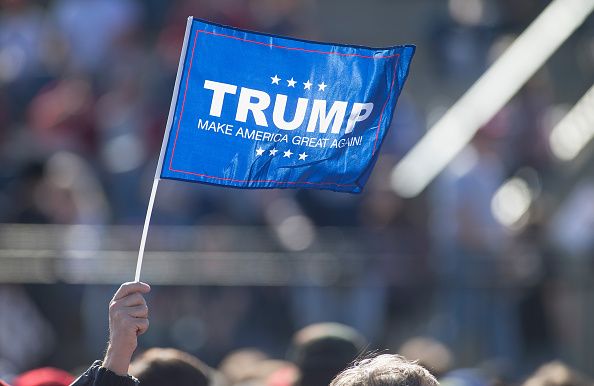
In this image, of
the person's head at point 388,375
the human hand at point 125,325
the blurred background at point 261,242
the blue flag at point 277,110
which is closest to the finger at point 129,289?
the human hand at point 125,325

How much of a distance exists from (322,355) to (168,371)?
1197 millimetres

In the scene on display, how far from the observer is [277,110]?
15.8ft

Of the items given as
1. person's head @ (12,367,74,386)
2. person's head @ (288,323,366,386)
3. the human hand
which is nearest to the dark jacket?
the human hand

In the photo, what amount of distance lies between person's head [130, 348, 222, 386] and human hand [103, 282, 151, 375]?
736 millimetres

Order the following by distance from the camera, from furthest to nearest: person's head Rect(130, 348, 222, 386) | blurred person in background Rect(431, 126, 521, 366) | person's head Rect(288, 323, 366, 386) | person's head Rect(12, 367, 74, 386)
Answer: blurred person in background Rect(431, 126, 521, 366) → person's head Rect(288, 323, 366, 386) → person's head Rect(12, 367, 74, 386) → person's head Rect(130, 348, 222, 386)

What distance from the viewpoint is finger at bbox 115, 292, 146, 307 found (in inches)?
164

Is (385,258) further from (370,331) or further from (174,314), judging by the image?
(174,314)

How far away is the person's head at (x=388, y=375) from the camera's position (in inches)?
147

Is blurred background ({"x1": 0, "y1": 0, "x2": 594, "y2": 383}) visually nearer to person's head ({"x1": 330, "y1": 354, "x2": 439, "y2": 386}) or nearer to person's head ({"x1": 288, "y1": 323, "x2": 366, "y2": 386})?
person's head ({"x1": 288, "y1": 323, "x2": 366, "y2": 386})

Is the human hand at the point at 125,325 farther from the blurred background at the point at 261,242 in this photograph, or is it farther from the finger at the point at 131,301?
the blurred background at the point at 261,242

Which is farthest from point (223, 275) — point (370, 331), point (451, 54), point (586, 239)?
point (451, 54)

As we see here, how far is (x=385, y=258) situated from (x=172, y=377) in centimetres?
563

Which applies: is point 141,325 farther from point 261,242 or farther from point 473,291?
point 473,291

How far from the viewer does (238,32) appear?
4.77 metres
